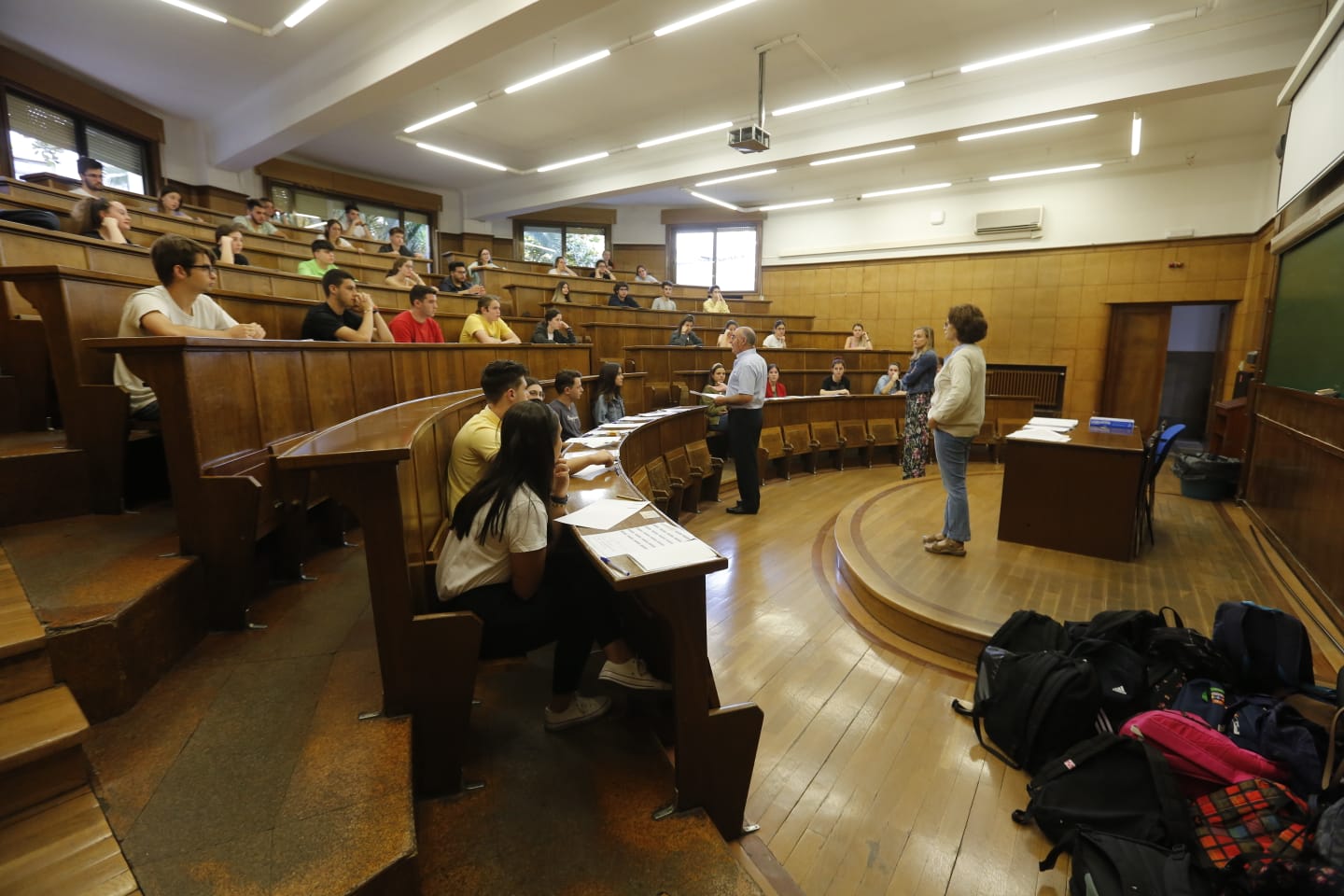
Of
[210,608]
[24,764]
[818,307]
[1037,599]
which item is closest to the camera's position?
[24,764]

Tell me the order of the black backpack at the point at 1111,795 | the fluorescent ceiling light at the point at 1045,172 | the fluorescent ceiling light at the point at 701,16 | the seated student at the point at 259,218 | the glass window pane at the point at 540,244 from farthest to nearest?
1. the glass window pane at the point at 540,244
2. the fluorescent ceiling light at the point at 1045,172
3. the seated student at the point at 259,218
4. the fluorescent ceiling light at the point at 701,16
5. the black backpack at the point at 1111,795

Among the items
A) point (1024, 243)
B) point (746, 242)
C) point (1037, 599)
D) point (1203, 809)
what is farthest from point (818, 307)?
point (1203, 809)

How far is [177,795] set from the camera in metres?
1.12

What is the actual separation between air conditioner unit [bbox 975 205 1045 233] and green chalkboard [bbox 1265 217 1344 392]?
454 cm

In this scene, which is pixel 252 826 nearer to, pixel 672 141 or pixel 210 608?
pixel 210 608

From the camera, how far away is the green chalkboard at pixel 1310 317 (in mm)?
3018

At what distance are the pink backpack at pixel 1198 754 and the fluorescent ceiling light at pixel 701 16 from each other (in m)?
4.92

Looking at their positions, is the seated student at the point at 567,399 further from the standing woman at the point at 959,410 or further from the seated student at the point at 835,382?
the seated student at the point at 835,382

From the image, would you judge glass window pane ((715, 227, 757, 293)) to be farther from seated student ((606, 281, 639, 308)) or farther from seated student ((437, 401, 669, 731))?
seated student ((437, 401, 669, 731))

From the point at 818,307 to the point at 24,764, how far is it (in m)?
10.6

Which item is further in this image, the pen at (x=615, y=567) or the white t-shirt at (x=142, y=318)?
the white t-shirt at (x=142, y=318)

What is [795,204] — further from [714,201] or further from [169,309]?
[169,309]

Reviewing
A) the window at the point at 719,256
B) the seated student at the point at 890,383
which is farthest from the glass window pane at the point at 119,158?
the seated student at the point at 890,383

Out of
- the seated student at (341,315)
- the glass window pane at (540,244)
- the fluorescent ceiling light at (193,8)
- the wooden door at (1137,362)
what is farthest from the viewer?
the glass window pane at (540,244)
